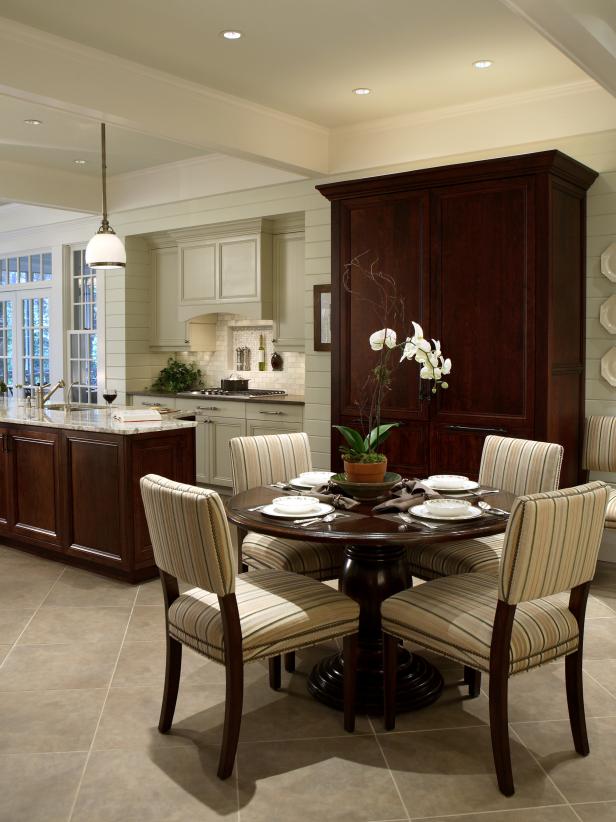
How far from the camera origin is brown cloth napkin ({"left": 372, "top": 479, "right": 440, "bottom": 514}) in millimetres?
2826

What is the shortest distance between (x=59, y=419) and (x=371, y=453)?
2.36 meters

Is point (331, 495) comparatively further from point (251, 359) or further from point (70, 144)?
point (251, 359)

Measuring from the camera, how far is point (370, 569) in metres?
3.00

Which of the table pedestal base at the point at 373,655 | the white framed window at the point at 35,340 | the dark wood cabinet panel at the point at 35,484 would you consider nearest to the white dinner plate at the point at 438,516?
the table pedestal base at the point at 373,655

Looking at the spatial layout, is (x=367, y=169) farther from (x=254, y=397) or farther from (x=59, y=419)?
(x=59, y=419)

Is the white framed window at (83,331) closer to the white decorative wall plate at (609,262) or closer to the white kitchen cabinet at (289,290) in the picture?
the white kitchen cabinet at (289,290)

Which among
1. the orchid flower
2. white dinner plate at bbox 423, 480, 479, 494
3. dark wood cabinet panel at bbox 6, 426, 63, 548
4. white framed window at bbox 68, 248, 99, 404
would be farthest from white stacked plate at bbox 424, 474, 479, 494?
white framed window at bbox 68, 248, 99, 404

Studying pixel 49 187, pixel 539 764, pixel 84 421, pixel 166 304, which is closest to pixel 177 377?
pixel 166 304

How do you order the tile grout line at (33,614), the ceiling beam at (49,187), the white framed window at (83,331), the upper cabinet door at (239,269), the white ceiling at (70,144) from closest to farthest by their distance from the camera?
the tile grout line at (33,614)
the white ceiling at (70,144)
the upper cabinet door at (239,269)
the ceiling beam at (49,187)
the white framed window at (83,331)

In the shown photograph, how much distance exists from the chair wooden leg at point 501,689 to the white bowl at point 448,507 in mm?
460

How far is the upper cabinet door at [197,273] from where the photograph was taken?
678 centimetres

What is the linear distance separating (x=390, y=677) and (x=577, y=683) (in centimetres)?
59

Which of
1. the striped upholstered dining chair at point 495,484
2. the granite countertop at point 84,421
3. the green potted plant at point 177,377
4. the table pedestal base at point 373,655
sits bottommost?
the table pedestal base at point 373,655

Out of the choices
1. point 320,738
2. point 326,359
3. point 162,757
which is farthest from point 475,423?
point 162,757
